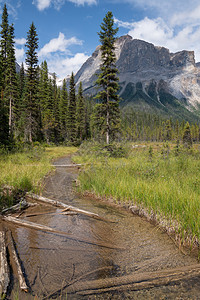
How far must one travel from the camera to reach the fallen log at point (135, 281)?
2.48 metres

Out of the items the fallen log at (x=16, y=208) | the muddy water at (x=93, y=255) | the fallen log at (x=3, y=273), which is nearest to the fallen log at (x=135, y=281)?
the muddy water at (x=93, y=255)

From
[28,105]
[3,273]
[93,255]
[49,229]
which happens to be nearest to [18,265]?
[3,273]

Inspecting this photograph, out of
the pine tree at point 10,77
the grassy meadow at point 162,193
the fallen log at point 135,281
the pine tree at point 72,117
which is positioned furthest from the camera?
the pine tree at point 72,117

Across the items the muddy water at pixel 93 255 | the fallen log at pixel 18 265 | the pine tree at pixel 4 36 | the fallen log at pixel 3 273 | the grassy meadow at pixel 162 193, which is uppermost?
the pine tree at pixel 4 36

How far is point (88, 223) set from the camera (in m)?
4.72

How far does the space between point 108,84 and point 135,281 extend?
20232 mm

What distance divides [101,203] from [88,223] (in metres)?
1.88

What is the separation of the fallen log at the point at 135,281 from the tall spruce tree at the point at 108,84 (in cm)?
1752

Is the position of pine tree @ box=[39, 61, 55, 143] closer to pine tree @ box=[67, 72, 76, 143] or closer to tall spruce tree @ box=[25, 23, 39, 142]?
pine tree @ box=[67, 72, 76, 143]

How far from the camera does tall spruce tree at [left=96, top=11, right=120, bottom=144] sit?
19.6 meters

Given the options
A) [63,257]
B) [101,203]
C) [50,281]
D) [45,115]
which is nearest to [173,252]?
[63,257]

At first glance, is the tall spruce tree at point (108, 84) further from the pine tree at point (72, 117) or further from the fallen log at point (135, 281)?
the pine tree at point (72, 117)

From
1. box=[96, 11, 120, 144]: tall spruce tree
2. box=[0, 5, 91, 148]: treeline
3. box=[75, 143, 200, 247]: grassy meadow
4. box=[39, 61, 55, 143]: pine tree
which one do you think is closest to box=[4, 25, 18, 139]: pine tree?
box=[0, 5, 91, 148]: treeline

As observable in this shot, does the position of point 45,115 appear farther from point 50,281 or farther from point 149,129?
point 149,129
